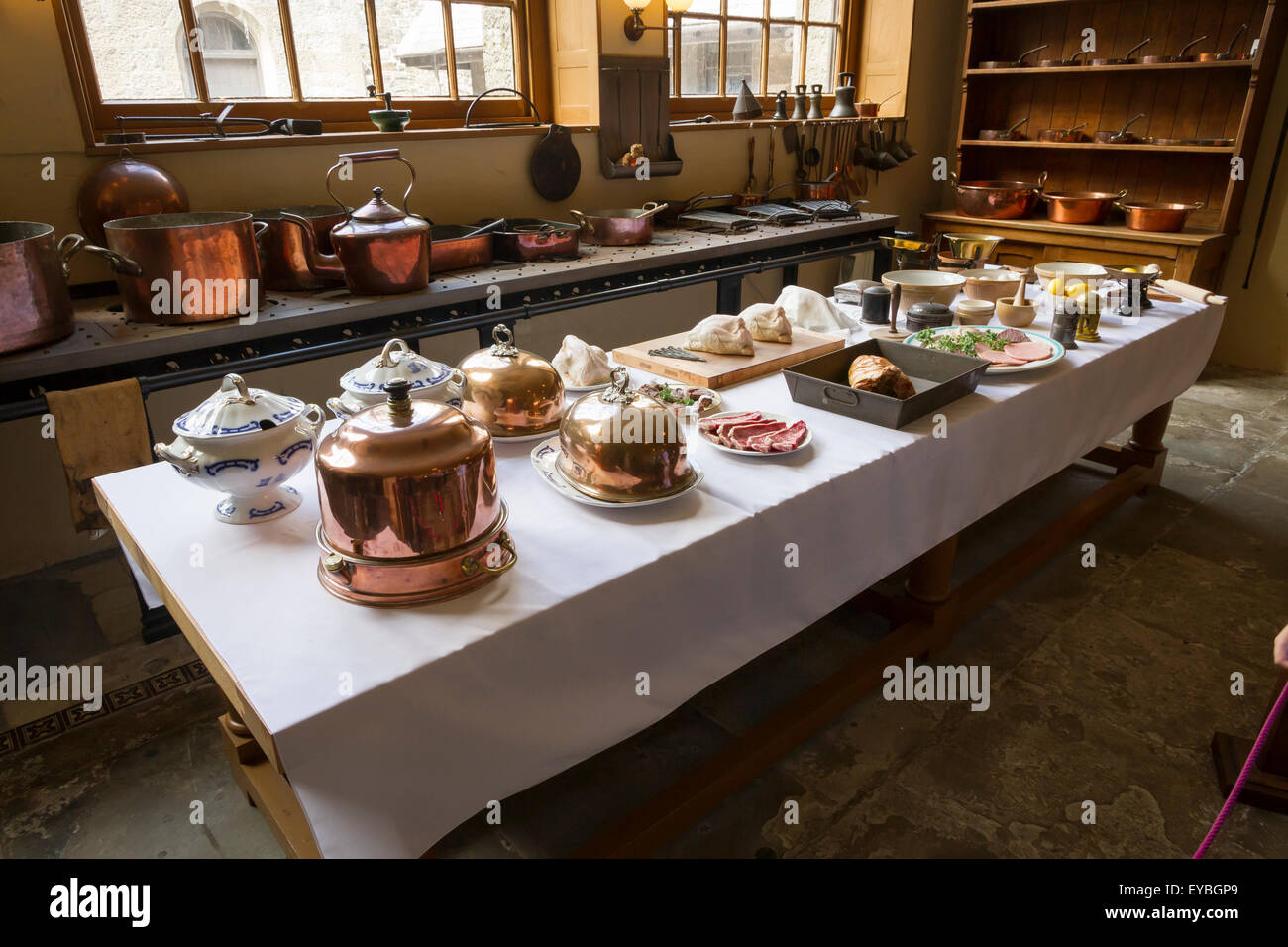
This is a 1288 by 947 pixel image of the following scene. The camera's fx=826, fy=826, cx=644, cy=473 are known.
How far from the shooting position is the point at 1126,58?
4602mm

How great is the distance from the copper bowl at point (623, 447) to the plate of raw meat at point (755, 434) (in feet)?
0.71

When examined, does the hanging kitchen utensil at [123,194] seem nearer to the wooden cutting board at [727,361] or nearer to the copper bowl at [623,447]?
the wooden cutting board at [727,361]

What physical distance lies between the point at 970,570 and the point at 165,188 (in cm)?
277

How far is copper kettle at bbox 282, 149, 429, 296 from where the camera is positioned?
253 cm

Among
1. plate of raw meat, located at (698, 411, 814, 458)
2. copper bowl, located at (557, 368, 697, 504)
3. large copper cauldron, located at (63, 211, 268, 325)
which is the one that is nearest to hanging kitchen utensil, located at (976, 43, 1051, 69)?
plate of raw meat, located at (698, 411, 814, 458)

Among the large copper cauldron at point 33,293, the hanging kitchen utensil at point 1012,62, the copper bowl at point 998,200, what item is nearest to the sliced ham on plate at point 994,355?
the large copper cauldron at point 33,293

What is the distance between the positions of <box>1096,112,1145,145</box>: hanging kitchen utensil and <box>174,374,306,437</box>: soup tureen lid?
192 inches

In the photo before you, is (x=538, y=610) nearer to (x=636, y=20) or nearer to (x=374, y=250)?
(x=374, y=250)

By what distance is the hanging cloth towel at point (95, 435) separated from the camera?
2.01 metres

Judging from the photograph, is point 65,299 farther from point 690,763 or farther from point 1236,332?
point 1236,332

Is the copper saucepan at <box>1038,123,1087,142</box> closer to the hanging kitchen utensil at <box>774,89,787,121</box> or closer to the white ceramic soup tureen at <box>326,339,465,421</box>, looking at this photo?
the hanging kitchen utensil at <box>774,89,787,121</box>

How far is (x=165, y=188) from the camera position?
254 cm

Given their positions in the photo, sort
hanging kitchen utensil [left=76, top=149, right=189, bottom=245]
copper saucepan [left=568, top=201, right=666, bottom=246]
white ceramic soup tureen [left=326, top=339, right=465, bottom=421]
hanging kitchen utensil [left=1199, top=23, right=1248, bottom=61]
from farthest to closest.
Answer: hanging kitchen utensil [left=1199, top=23, right=1248, bottom=61] < copper saucepan [left=568, top=201, right=666, bottom=246] < hanging kitchen utensil [left=76, top=149, right=189, bottom=245] < white ceramic soup tureen [left=326, top=339, right=465, bottom=421]
